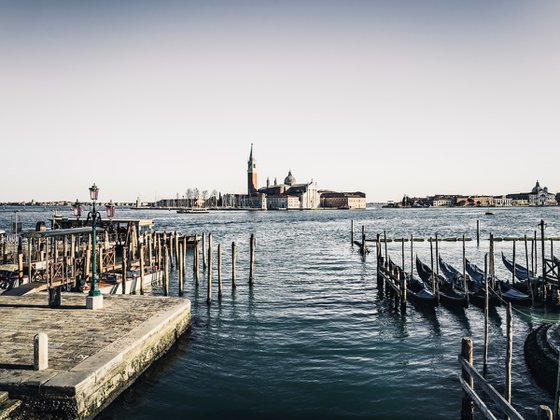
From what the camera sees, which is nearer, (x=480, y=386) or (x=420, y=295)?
(x=480, y=386)

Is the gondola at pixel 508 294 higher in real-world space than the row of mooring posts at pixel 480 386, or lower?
lower

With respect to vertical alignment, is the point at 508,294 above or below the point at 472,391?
below

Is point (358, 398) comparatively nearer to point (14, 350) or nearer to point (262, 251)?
point (14, 350)

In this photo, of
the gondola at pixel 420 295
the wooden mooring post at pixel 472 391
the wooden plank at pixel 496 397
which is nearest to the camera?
the wooden plank at pixel 496 397

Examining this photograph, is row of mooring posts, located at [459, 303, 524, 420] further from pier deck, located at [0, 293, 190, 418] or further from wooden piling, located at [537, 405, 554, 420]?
pier deck, located at [0, 293, 190, 418]

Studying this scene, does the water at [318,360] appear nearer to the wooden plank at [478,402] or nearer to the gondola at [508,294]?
the gondola at [508,294]

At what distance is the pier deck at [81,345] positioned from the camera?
7570 mm

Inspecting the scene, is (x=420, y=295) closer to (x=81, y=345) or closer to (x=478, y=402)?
(x=478, y=402)

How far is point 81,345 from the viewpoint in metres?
9.59

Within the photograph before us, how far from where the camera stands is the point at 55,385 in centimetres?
754

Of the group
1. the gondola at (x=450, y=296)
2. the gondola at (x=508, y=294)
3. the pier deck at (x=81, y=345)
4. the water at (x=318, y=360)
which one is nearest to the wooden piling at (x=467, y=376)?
the water at (x=318, y=360)

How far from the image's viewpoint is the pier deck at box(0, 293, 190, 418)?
24.8 feet

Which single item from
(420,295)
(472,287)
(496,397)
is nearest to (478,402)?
(496,397)

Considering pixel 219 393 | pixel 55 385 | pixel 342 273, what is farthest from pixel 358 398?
pixel 342 273
